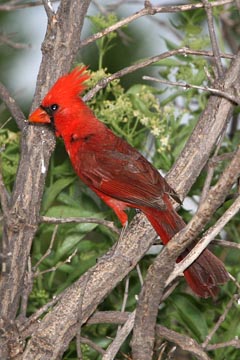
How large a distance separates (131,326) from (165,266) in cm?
39

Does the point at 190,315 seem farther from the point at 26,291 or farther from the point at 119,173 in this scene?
the point at 26,291

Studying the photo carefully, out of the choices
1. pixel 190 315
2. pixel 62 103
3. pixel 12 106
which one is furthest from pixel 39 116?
pixel 190 315

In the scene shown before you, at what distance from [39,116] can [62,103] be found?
0.98ft

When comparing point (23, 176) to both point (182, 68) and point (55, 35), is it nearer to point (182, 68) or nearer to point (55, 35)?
point (55, 35)

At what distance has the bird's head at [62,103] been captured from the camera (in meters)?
2.92

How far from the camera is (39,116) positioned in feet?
9.50

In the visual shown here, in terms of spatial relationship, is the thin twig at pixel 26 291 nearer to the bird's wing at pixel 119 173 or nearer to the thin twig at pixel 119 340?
the thin twig at pixel 119 340

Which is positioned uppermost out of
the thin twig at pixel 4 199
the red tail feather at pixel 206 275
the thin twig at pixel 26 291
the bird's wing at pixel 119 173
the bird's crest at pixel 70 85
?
the bird's crest at pixel 70 85

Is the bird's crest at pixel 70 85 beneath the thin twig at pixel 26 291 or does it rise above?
above

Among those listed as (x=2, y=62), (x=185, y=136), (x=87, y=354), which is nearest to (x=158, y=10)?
(x=185, y=136)

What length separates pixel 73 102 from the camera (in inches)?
127

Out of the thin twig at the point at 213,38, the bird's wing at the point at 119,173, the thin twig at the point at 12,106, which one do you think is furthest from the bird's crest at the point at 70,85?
the thin twig at the point at 213,38

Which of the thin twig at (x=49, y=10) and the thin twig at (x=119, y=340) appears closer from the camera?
the thin twig at (x=119, y=340)

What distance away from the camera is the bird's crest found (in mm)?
2922
